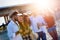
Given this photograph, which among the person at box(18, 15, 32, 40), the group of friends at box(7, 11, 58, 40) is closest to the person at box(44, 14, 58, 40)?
the group of friends at box(7, 11, 58, 40)

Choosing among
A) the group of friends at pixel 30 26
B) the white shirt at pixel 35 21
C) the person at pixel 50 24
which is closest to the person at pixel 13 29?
the group of friends at pixel 30 26

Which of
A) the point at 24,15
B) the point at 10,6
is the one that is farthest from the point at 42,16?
the point at 10,6

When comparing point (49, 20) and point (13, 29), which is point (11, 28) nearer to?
point (13, 29)

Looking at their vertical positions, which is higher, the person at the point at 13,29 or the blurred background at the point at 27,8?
the blurred background at the point at 27,8

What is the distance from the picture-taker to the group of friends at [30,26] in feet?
3.57

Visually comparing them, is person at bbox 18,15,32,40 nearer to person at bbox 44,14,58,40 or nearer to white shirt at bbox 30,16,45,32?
white shirt at bbox 30,16,45,32

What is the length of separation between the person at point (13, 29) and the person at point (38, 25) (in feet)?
0.42

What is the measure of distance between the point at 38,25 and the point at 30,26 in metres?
0.07

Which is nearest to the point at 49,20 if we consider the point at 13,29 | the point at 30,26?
the point at 30,26

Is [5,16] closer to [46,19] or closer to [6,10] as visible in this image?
[6,10]

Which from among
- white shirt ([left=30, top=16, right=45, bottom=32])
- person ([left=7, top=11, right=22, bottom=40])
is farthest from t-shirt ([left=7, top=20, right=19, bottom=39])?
white shirt ([left=30, top=16, right=45, bottom=32])

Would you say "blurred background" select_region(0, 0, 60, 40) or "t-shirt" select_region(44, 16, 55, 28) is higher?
"blurred background" select_region(0, 0, 60, 40)

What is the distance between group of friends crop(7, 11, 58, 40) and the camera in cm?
109

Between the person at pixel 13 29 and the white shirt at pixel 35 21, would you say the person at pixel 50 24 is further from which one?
Answer: the person at pixel 13 29
